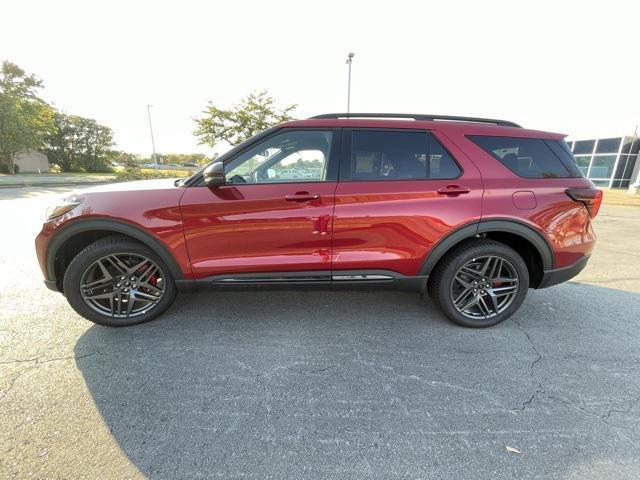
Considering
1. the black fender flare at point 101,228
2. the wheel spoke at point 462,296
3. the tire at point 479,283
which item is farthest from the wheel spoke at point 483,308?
the black fender flare at point 101,228

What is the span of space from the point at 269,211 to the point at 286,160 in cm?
50

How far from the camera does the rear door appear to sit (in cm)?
257

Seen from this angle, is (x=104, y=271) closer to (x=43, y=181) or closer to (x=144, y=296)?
(x=144, y=296)

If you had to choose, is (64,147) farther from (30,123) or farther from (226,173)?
(226,173)

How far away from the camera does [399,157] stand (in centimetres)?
268

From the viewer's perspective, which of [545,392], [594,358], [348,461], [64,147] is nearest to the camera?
[348,461]

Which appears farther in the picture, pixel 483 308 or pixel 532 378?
pixel 483 308

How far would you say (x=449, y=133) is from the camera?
272 centimetres

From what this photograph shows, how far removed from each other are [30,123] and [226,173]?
36.6 m

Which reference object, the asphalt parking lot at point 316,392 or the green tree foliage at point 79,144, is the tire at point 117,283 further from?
the green tree foliage at point 79,144

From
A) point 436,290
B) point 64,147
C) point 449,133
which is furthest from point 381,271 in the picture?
point 64,147

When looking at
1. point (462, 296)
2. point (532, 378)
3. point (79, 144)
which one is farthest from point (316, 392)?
point (79, 144)

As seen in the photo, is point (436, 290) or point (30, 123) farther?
point (30, 123)

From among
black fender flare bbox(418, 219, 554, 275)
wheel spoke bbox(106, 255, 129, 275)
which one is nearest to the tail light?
black fender flare bbox(418, 219, 554, 275)
